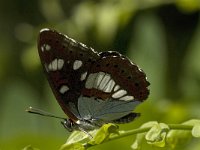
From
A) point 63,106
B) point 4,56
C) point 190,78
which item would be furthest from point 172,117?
point 4,56

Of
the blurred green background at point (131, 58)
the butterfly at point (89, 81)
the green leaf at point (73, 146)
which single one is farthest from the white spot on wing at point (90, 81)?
the green leaf at point (73, 146)

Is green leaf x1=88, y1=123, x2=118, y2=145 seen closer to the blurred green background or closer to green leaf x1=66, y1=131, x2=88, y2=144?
green leaf x1=66, y1=131, x2=88, y2=144

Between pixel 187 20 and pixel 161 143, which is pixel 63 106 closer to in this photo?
pixel 161 143

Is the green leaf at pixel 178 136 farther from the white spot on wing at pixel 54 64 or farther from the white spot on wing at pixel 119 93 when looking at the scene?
the white spot on wing at pixel 54 64

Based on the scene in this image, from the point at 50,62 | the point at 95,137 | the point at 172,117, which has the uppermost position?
the point at 50,62

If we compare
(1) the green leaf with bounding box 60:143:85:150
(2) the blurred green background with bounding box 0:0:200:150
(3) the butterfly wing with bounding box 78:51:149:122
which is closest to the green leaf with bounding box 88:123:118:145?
(1) the green leaf with bounding box 60:143:85:150

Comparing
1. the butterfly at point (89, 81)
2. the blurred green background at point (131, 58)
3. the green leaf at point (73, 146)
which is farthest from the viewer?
the blurred green background at point (131, 58)
